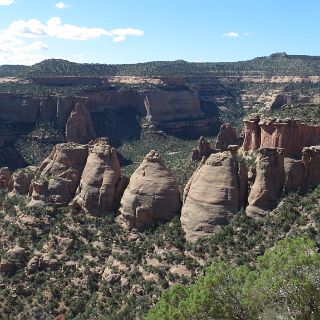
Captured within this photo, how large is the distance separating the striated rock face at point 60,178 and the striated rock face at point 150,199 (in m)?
7.96

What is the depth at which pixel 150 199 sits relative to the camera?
177 feet

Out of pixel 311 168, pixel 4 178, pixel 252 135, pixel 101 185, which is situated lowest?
pixel 4 178

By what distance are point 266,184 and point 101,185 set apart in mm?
17793

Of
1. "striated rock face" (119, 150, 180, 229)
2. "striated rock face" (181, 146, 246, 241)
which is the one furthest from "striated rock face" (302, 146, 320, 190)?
"striated rock face" (119, 150, 180, 229)

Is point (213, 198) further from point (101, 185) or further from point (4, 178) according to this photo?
point (4, 178)

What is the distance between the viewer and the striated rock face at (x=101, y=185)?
57.8 metres

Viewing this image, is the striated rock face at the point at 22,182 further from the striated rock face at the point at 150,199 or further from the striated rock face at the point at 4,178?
the striated rock face at the point at 150,199

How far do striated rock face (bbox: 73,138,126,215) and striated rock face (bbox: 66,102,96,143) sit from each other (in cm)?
6684

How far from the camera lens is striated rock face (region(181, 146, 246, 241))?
50.2 metres

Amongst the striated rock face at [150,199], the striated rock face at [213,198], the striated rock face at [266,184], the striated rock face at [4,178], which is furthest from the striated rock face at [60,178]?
the striated rock face at [266,184]

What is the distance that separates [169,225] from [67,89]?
98534 mm

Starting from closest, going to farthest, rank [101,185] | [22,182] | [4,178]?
[101,185], [22,182], [4,178]

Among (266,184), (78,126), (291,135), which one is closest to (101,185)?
(266,184)

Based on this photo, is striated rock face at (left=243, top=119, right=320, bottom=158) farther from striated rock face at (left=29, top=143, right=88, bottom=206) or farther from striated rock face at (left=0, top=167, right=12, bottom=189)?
striated rock face at (left=0, top=167, right=12, bottom=189)
